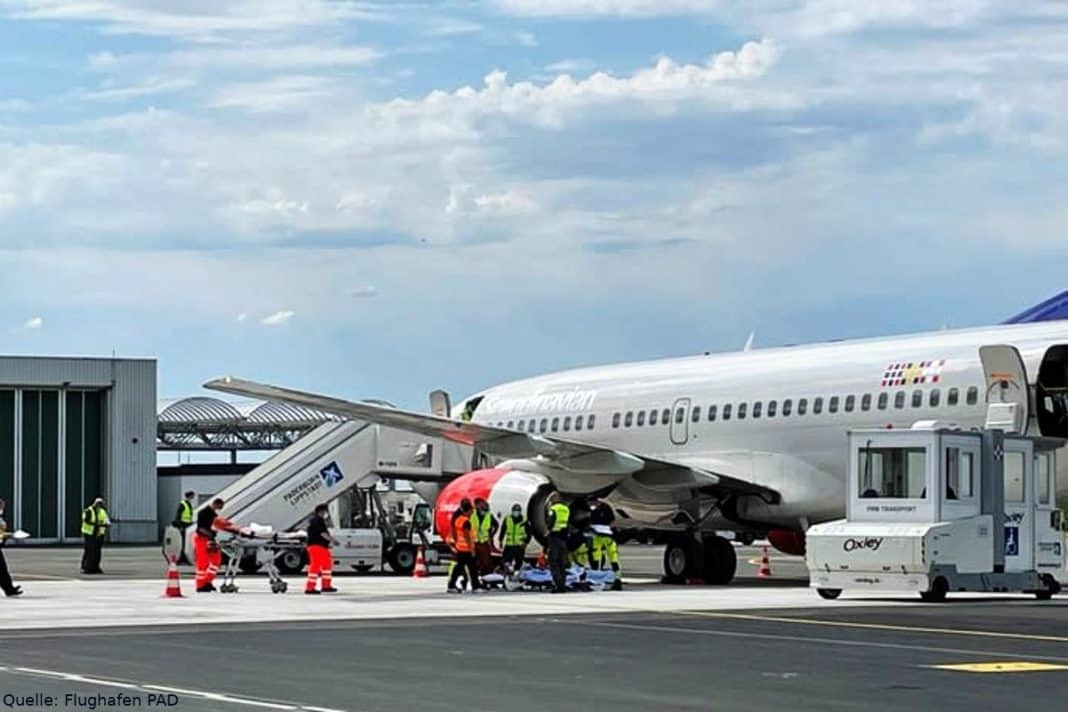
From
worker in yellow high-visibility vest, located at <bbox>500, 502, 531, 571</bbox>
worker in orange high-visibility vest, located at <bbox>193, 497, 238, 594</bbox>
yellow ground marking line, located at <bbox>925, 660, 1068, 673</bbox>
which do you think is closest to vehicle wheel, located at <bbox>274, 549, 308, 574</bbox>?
worker in orange high-visibility vest, located at <bbox>193, 497, 238, 594</bbox>

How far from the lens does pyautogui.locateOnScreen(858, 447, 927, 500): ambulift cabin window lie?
29000 mm

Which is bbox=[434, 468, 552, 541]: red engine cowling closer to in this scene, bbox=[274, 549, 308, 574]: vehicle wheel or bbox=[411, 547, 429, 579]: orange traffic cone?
bbox=[411, 547, 429, 579]: orange traffic cone

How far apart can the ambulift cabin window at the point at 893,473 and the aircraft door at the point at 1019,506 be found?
1.57m

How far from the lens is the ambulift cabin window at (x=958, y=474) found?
2892cm

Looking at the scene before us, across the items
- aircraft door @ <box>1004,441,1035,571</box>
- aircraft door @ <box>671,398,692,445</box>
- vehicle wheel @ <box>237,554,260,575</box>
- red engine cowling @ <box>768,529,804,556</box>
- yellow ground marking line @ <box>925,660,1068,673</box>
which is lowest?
vehicle wheel @ <box>237,554,260,575</box>

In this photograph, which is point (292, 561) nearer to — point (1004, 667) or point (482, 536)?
point (482, 536)

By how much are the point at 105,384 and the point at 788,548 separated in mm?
39514

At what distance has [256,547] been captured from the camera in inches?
1412

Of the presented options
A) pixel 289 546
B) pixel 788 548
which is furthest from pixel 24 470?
pixel 788 548

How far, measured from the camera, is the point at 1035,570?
98.4 feet

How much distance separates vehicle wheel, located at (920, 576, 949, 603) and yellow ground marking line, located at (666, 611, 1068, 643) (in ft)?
12.9

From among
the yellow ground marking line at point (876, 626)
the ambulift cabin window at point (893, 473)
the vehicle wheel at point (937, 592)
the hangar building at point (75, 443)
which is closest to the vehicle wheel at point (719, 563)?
the ambulift cabin window at point (893, 473)

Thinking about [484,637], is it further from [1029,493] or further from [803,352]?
[803,352]

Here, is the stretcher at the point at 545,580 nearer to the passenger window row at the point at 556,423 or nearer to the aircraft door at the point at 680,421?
the aircraft door at the point at 680,421
